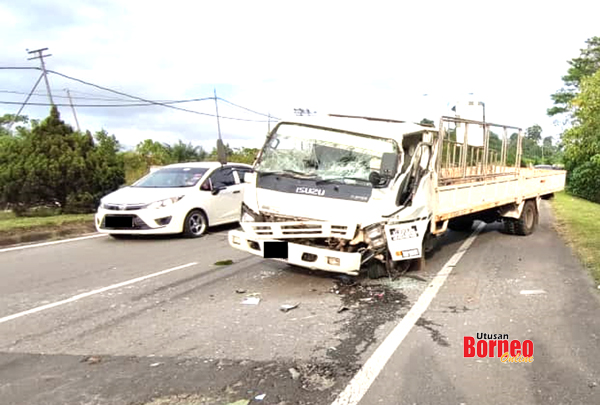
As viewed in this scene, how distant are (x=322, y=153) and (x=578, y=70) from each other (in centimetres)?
4674

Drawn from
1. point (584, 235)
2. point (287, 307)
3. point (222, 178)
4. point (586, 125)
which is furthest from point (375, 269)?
point (586, 125)

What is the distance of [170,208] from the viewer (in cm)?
1049

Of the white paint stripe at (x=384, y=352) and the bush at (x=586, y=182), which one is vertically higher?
the white paint stripe at (x=384, y=352)

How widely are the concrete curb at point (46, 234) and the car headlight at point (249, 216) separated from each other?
6.22 meters

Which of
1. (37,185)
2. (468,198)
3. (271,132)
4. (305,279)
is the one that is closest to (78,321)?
(305,279)

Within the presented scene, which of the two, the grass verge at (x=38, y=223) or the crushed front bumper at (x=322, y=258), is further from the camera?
the grass verge at (x=38, y=223)

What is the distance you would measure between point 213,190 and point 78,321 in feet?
21.4

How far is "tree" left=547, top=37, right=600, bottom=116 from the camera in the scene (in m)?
44.6

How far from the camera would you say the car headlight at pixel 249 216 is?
6750 millimetres

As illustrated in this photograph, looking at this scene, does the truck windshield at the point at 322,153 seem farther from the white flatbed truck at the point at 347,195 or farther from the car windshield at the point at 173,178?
the car windshield at the point at 173,178

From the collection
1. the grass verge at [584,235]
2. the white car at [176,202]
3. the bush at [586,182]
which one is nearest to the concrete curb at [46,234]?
the white car at [176,202]

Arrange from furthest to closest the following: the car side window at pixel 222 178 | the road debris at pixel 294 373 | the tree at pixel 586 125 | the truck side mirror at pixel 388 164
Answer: the tree at pixel 586 125 → the car side window at pixel 222 178 → the truck side mirror at pixel 388 164 → the road debris at pixel 294 373

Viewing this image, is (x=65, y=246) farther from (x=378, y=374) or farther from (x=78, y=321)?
(x=378, y=374)

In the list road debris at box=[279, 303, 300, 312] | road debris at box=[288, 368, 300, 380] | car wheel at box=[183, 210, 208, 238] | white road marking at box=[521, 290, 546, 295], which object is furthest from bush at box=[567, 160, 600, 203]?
road debris at box=[288, 368, 300, 380]
